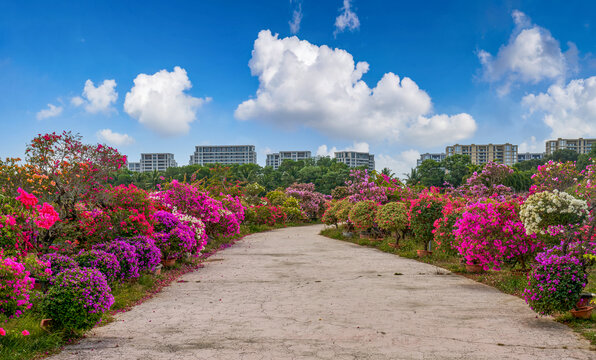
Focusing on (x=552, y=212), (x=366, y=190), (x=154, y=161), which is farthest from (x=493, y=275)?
(x=154, y=161)

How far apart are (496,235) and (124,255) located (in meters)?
7.95

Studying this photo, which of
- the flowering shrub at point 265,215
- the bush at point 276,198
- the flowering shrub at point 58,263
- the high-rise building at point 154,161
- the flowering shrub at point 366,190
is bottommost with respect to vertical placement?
the flowering shrub at point 265,215

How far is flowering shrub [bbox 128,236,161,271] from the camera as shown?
9062 mm

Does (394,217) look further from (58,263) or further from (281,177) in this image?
(281,177)

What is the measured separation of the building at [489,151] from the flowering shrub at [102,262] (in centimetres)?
12713

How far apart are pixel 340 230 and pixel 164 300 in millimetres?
16210

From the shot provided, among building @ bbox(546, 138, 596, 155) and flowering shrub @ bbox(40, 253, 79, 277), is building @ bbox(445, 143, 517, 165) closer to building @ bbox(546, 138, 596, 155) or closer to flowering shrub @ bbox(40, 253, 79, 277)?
building @ bbox(546, 138, 596, 155)

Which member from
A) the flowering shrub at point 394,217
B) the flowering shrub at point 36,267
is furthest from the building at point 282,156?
Answer: the flowering shrub at point 36,267

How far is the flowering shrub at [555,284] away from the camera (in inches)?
239

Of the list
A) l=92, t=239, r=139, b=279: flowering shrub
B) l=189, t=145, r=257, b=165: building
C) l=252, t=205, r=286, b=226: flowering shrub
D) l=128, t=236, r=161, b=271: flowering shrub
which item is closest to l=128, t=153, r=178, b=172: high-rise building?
l=189, t=145, r=257, b=165: building

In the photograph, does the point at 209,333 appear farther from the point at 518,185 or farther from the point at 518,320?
the point at 518,185

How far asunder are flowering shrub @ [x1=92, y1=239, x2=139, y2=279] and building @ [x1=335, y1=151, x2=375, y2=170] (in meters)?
133

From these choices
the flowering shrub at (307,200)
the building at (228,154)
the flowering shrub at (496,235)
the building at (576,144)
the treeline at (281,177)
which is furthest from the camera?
the building at (228,154)

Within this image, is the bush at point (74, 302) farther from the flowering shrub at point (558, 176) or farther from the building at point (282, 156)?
the building at point (282, 156)
